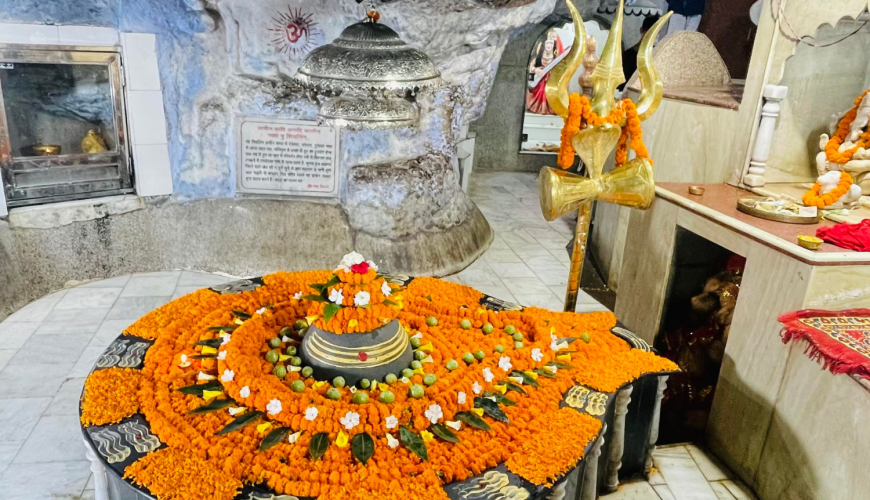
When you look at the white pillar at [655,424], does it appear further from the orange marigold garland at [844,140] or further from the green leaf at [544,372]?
the orange marigold garland at [844,140]

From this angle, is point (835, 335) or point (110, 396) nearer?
point (110, 396)

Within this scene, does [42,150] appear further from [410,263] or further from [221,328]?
[410,263]

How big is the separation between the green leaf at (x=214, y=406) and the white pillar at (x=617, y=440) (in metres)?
1.83

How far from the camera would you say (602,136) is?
3.09 m

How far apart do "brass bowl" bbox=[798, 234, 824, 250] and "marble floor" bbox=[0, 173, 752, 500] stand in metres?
1.39

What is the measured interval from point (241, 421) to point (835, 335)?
268 centimetres

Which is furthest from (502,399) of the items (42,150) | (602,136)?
(42,150)

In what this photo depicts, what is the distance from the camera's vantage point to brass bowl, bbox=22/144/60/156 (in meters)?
5.17

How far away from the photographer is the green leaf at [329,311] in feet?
8.99

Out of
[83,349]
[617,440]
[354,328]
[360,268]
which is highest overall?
[360,268]

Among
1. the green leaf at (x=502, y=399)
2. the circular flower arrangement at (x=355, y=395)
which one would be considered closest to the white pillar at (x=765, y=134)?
the circular flower arrangement at (x=355, y=395)

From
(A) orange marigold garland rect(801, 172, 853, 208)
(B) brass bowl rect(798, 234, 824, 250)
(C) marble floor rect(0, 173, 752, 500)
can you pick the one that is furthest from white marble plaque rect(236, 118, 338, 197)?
(B) brass bowl rect(798, 234, 824, 250)

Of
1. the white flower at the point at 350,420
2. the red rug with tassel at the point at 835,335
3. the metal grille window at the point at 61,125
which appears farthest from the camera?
the metal grille window at the point at 61,125

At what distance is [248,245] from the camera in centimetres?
605
